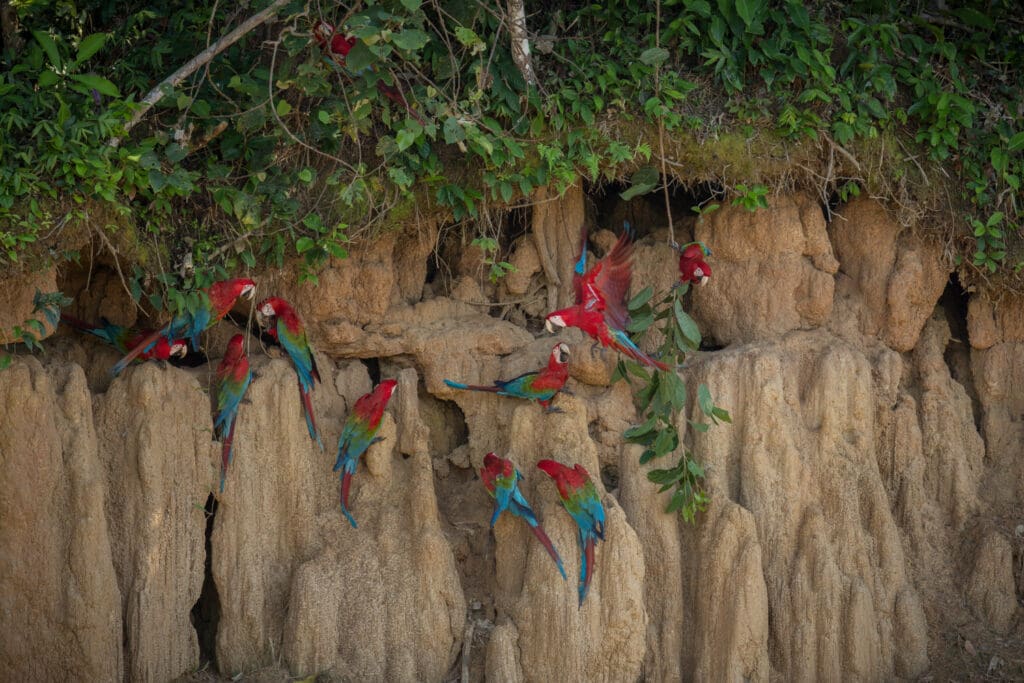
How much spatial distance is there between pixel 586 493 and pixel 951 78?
104 inches

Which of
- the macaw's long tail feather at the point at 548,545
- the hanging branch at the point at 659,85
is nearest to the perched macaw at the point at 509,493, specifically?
the macaw's long tail feather at the point at 548,545

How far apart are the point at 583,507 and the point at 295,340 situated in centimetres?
151

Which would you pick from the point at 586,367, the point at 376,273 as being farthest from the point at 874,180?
the point at 376,273

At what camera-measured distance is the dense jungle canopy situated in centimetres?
473

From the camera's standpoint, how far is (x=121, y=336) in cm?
526

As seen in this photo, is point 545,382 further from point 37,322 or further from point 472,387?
point 37,322

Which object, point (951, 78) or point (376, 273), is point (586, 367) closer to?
point (376, 273)

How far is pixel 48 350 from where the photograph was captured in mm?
5238

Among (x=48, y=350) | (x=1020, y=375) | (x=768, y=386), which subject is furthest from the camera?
(x=1020, y=375)

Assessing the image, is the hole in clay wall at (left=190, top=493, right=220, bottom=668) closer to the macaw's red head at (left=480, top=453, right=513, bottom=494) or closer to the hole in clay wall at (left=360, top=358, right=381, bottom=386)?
the hole in clay wall at (left=360, top=358, right=381, bottom=386)

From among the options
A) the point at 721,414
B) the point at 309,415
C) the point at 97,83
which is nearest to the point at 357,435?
the point at 309,415

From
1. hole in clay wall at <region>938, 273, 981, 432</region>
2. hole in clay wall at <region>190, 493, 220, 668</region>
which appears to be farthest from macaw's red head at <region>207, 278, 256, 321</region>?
hole in clay wall at <region>938, 273, 981, 432</region>

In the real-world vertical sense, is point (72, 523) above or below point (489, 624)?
above

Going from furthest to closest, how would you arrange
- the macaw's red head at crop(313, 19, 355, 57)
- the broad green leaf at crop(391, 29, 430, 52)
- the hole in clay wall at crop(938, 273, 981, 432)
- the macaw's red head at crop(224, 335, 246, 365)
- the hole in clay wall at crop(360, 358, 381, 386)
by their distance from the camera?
the hole in clay wall at crop(938, 273, 981, 432)
the hole in clay wall at crop(360, 358, 381, 386)
the macaw's red head at crop(224, 335, 246, 365)
the macaw's red head at crop(313, 19, 355, 57)
the broad green leaf at crop(391, 29, 430, 52)
